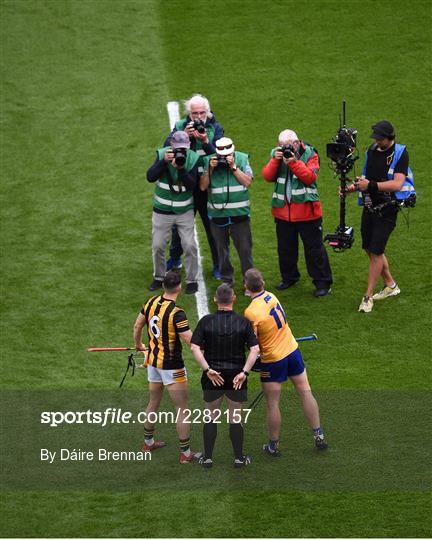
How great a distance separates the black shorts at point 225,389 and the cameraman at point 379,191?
3.35m

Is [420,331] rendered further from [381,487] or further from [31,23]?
[31,23]

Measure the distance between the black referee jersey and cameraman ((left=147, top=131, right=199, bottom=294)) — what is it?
3.32 meters

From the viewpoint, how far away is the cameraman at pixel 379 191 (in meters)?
14.7

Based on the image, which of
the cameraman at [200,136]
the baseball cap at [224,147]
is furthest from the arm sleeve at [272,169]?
the cameraman at [200,136]

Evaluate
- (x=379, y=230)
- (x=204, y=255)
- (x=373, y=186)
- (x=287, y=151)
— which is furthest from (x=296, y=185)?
(x=204, y=255)

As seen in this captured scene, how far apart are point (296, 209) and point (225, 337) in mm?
3573

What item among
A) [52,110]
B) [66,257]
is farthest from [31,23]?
[66,257]

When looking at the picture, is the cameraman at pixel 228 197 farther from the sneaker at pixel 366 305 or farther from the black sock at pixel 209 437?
the black sock at pixel 209 437

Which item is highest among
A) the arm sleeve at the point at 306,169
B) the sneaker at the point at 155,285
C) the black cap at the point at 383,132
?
the black cap at the point at 383,132

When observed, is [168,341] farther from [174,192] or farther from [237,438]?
[174,192]

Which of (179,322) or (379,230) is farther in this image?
(379,230)

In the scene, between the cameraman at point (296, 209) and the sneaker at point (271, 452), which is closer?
the sneaker at point (271, 452)

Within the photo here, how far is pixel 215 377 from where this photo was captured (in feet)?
39.5

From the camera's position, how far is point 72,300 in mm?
15633
